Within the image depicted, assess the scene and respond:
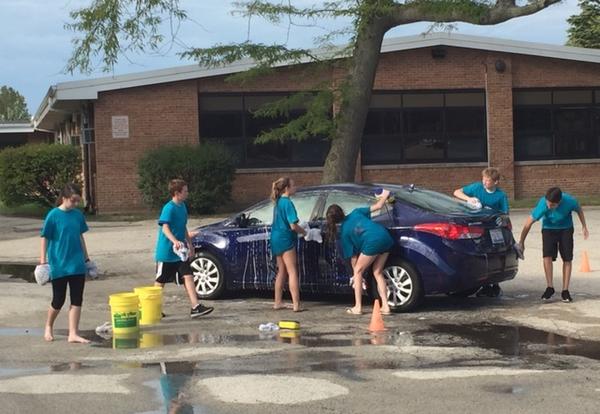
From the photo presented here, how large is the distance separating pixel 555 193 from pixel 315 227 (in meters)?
3.00

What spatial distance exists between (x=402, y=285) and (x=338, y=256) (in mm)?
872

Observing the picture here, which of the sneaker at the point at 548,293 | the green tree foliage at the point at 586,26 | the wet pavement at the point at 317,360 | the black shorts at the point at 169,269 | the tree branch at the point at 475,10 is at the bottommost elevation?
the wet pavement at the point at 317,360

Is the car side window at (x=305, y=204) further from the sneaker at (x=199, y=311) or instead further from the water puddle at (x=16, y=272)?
the water puddle at (x=16, y=272)

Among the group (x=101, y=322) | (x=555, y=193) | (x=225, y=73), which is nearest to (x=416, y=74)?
(x=225, y=73)

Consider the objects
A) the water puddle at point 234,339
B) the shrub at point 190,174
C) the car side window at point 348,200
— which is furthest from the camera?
the shrub at point 190,174

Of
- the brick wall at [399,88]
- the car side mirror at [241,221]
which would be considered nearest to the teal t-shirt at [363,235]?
the car side mirror at [241,221]

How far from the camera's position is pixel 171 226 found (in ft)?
32.5

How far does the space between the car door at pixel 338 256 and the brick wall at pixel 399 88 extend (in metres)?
15.0

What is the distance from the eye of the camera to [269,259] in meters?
10.8

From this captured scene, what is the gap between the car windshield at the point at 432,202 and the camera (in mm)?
10047

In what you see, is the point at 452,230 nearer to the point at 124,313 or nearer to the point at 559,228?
the point at 559,228

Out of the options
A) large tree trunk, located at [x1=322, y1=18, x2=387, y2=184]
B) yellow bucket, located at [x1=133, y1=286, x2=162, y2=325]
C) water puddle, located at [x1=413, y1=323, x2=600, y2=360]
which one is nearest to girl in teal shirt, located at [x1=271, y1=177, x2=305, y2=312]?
yellow bucket, located at [x1=133, y1=286, x2=162, y2=325]

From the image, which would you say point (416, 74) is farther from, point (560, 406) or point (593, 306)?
point (560, 406)

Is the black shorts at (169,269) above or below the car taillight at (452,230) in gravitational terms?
below
